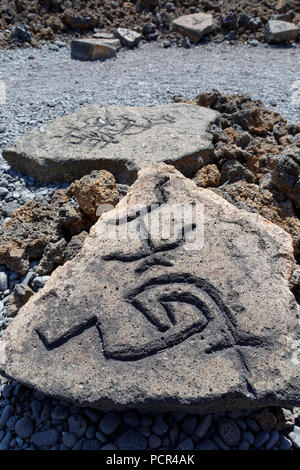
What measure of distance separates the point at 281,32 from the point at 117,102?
4.19 meters

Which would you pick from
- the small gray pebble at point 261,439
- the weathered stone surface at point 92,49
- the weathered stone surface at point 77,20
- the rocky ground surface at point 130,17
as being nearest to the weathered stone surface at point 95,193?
the small gray pebble at point 261,439

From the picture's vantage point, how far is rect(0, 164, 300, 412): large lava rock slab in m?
2.03

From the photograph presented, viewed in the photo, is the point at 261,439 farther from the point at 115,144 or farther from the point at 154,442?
the point at 115,144

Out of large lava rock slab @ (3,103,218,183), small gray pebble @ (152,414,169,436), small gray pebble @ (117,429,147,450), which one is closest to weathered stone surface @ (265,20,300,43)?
large lava rock slab @ (3,103,218,183)

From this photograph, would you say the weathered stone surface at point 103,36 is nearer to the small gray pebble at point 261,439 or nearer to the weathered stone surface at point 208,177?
the weathered stone surface at point 208,177

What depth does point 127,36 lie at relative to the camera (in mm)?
8289

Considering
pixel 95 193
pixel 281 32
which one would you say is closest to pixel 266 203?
pixel 95 193

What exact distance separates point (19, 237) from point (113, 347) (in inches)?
59.7

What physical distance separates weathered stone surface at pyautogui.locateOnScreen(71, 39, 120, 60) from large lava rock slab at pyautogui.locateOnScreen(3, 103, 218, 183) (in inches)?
139

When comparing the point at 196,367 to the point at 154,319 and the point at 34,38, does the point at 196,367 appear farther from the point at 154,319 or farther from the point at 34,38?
the point at 34,38

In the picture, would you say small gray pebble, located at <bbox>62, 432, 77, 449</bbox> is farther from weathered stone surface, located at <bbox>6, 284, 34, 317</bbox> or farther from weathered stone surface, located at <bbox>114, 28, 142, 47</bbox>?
weathered stone surface, located at <bbox>114, 28, 142, 47</bbox>

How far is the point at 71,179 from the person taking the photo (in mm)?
4027

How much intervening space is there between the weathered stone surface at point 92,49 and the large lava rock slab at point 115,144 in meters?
3.53

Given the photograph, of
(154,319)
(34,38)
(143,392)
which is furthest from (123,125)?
(34,38)
